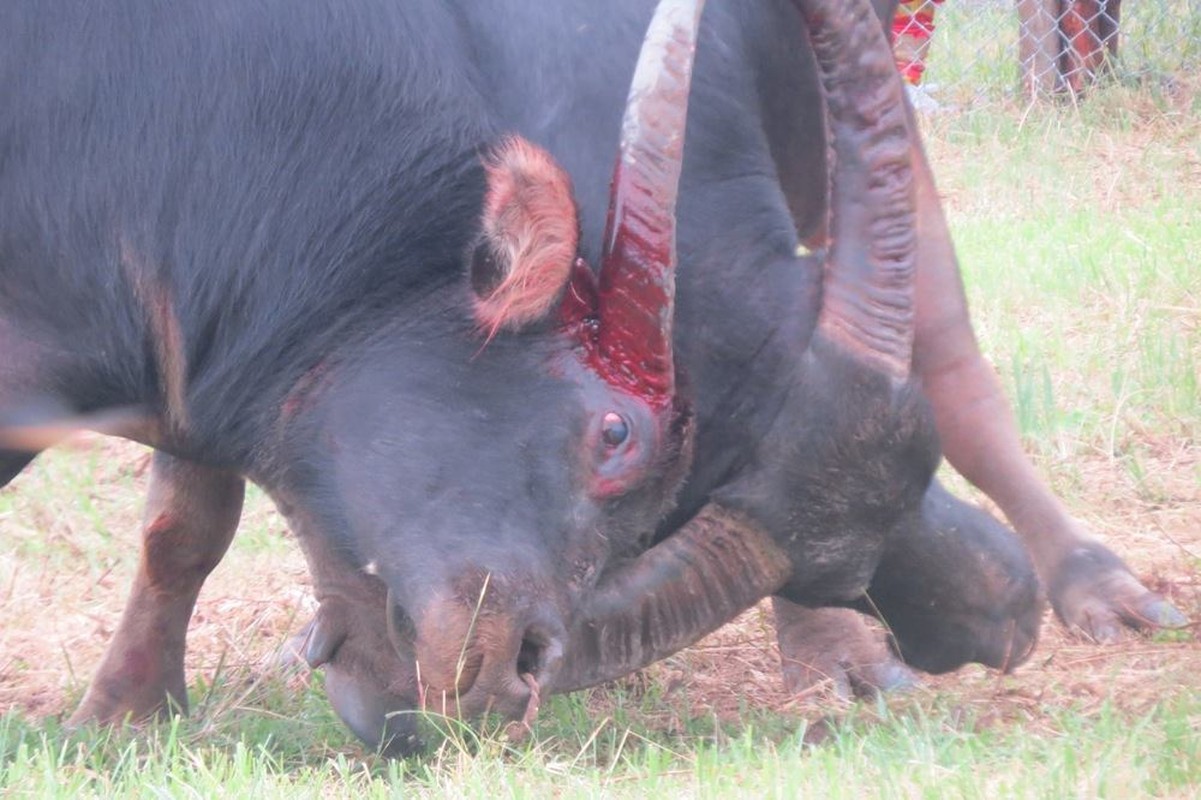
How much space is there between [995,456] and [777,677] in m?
0.76

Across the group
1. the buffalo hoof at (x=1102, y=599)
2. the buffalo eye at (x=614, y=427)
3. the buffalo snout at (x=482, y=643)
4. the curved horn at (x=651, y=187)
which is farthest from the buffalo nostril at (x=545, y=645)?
the buffalo hoof at (x=1102, y=599)

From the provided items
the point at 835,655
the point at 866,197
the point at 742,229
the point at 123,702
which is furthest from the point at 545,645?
the point at 123,702

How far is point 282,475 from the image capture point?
129 inches

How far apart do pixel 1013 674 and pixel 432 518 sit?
4.85ft

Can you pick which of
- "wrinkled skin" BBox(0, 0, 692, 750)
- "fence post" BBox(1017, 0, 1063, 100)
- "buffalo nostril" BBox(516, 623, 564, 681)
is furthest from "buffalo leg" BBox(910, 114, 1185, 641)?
"fence post" BBox(1017, 0, 1063, 100)

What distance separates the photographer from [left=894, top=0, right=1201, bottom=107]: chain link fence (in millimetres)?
10648

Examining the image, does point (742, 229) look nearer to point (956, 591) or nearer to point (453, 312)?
point (453, 312)

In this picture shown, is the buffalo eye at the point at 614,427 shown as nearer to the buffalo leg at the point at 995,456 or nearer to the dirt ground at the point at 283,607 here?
the dirt ground at the point at 283,607

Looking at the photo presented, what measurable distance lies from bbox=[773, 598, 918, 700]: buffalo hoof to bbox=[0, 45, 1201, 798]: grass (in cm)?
10

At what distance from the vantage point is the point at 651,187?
2.92 metres

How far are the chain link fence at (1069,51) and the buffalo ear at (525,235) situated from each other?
7.52m

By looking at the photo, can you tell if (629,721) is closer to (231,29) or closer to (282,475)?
(282,475)

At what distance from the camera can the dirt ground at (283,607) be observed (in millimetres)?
3754

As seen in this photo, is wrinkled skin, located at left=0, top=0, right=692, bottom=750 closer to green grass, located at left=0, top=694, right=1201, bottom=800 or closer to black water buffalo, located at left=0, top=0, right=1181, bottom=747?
black water buffalo, located at left=0, top=0, right=1181, bottom=747
